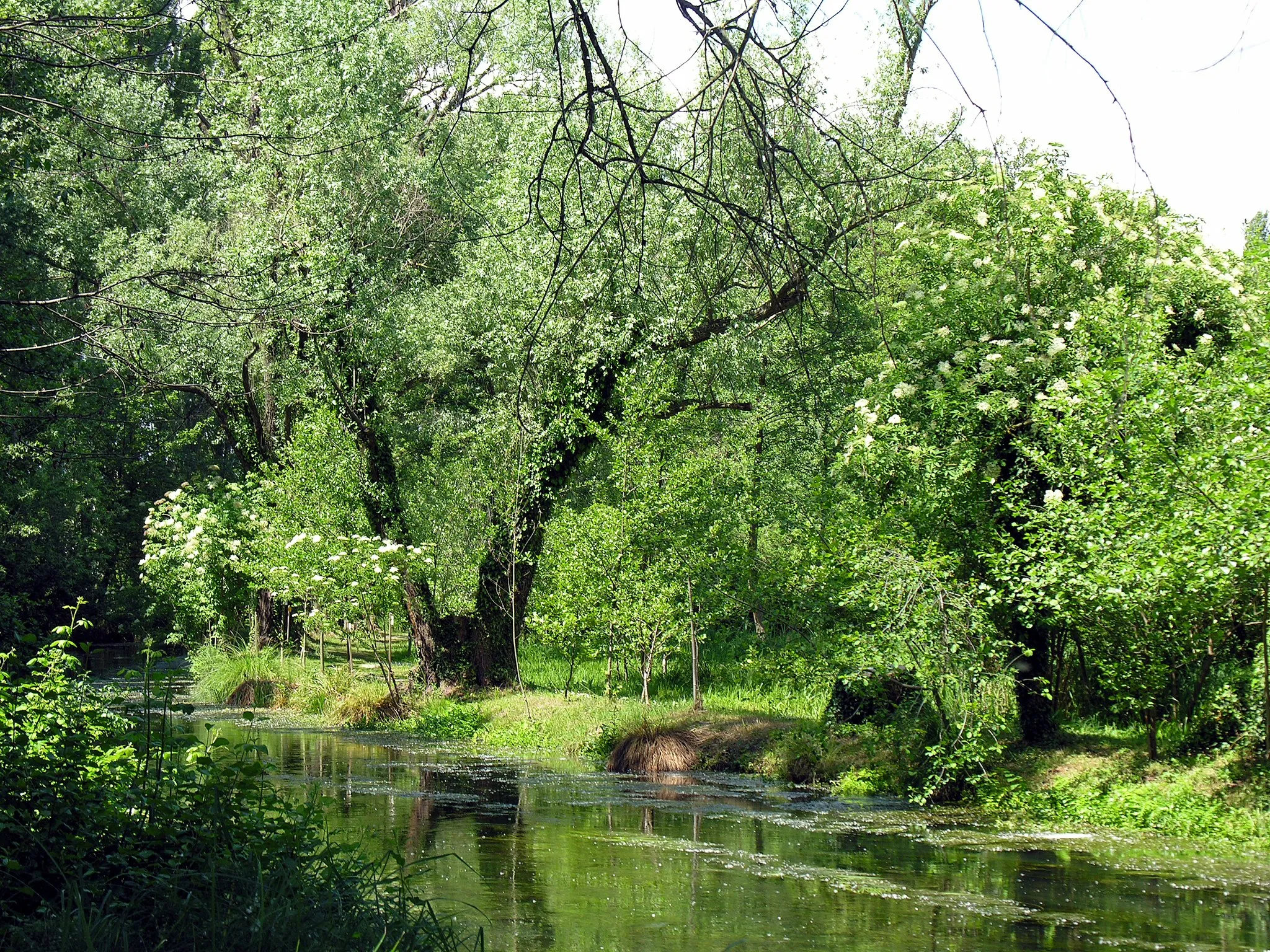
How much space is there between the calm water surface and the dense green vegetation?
4.79ft

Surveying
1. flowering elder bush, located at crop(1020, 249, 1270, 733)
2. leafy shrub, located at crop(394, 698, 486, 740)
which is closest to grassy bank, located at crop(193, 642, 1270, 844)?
leafy shrub, located at crop(394, 698, 486, 740)

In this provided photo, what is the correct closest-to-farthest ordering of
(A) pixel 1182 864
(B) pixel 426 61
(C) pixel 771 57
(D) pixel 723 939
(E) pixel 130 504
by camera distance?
(C) pixel 771 57 < (D) pixel 723 939 < (A) pixel 1182 864 < (B) pixel 426 61 < (E) pixel 130 504

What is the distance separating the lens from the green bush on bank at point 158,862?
421 centimetres

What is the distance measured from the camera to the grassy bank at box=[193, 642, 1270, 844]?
999 centimetres

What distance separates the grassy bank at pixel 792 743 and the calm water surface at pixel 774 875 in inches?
25.3

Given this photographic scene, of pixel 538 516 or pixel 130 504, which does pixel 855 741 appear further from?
pixel 130 504

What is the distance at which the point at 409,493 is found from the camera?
1994 cm

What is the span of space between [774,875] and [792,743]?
5.01 m

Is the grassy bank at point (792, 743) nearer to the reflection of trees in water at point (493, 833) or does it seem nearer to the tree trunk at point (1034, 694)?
the tree trunk at point (1034, 694)

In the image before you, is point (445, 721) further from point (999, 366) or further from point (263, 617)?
point (999, 366)

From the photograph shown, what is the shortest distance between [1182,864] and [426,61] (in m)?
22.5

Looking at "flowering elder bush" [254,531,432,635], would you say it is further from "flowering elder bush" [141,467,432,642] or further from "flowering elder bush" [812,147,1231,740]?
"flowering elder bush" [812,147,1231,740]

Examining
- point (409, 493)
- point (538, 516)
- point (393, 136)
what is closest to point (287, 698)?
point (409, 493)

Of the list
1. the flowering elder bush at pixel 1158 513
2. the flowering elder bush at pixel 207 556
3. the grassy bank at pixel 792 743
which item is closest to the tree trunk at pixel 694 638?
the grassy bank at pixel 792 743
